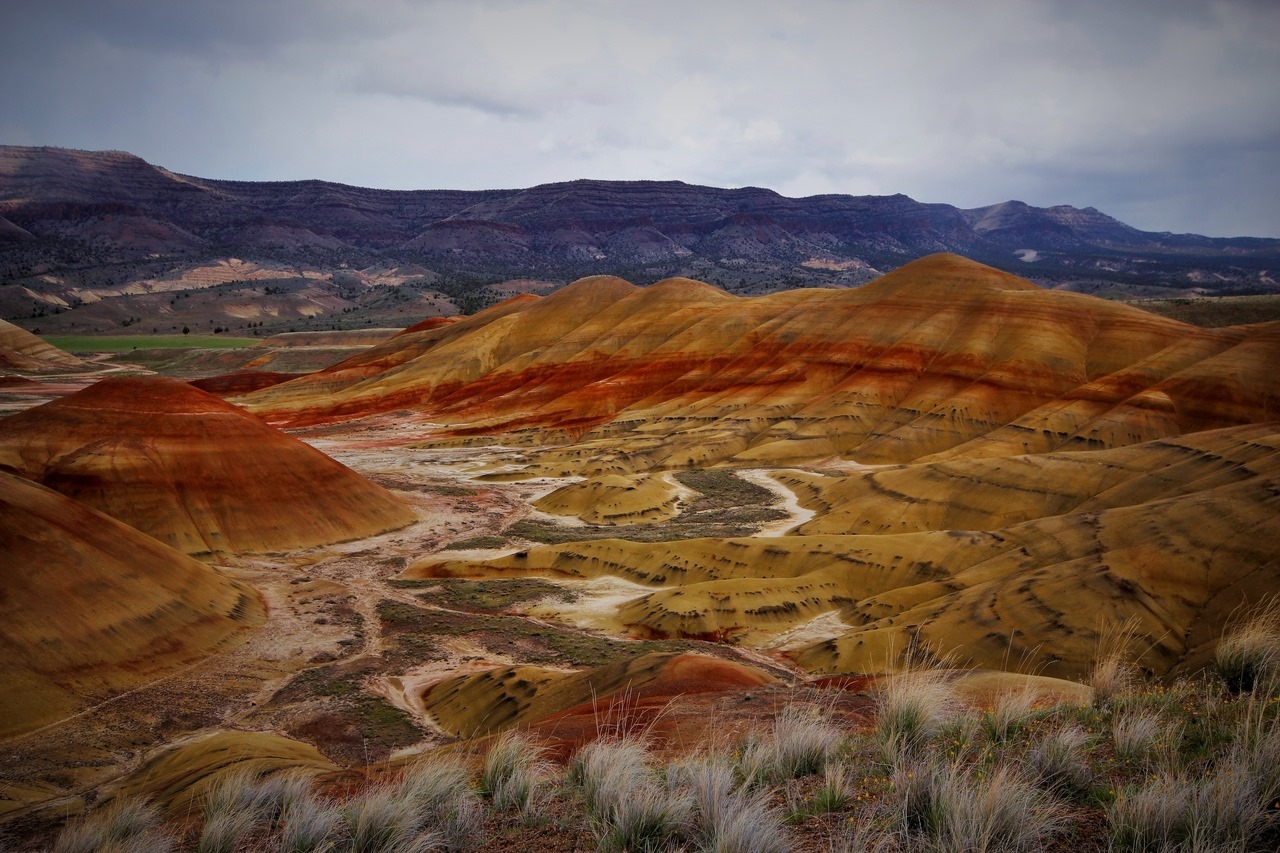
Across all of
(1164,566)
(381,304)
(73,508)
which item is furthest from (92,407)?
(381,304)

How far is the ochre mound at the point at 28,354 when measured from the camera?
11044 centimetres

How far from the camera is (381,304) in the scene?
173375 mm

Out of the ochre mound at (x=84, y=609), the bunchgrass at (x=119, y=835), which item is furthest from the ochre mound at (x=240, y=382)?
the bunchgrass at (x=119, y=835)

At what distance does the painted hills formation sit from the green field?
132ft

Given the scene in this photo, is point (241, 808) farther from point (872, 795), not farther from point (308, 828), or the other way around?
point (872, 795)

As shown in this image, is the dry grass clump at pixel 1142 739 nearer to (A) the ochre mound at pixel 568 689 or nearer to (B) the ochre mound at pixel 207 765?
(A) the ochre mound at pixel 568 689

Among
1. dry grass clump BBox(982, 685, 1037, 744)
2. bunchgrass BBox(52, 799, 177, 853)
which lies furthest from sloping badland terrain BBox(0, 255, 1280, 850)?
bunchgrass BBox(52, 799, 177, 853)

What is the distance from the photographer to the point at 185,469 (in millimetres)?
38688

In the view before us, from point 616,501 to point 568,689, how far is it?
31860 millimetres

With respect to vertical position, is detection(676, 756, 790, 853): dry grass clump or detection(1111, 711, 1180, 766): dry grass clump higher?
detection(1111, 711, 1180, 766): dry grass clump

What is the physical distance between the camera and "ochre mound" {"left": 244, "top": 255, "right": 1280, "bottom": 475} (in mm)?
59906

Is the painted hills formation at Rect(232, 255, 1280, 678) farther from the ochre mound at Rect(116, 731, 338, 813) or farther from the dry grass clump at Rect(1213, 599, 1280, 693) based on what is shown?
the ochre mound at Rect(116, 731, 338, 813)

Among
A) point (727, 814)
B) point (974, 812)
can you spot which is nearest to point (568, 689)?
point (727, 814)

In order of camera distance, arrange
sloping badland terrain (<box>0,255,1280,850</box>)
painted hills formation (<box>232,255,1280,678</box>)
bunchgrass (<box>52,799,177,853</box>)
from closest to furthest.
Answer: bunchgrass (<box>52,799,177,853</box>) → sloping badland terrain (<box>0,255,1280,850</box>) → painted hills formation (<box>232,255,1280,678</box>)
